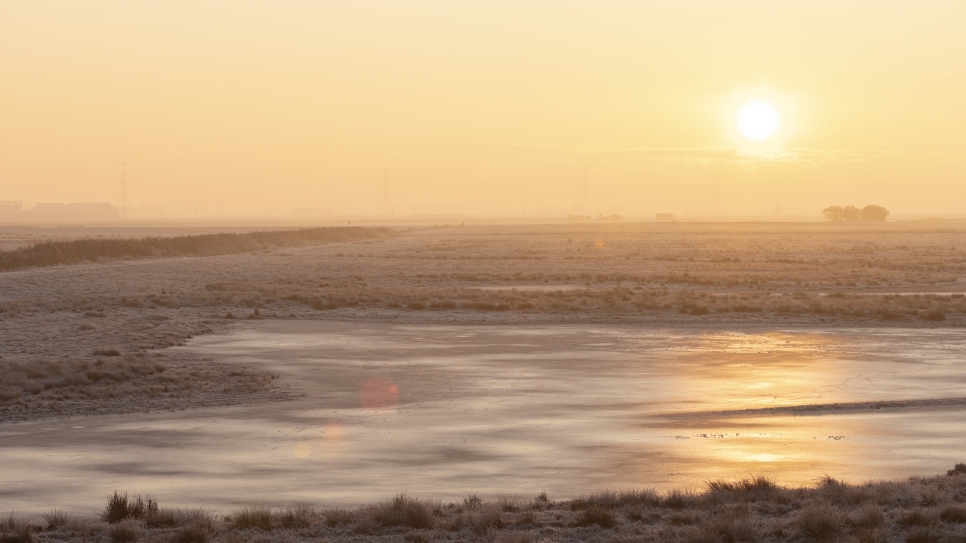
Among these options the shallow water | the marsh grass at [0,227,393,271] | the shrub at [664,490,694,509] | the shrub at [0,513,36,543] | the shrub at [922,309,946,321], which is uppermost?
the marsh grass at [0,227,393,271]

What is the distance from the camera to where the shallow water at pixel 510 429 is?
1384 cm

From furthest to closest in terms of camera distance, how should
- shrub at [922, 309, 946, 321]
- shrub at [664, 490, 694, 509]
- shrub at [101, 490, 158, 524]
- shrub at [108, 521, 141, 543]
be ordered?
shrub at [922, 309, 946, 321] < shrub at [664, 490, 694, 509] < shrub at [101, 490, 158, 524] < shrub at [108, 521, 141, 543]

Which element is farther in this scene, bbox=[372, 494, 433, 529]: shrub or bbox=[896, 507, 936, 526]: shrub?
bbox=[372, 494, 433, 529]: shrub

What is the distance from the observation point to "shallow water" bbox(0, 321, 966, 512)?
45.4ft

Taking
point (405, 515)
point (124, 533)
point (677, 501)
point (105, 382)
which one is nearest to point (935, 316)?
point (677, 501)

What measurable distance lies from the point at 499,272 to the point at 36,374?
4619 cm

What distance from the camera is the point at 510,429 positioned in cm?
1773

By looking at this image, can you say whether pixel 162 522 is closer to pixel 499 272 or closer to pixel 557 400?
pixel 557 400

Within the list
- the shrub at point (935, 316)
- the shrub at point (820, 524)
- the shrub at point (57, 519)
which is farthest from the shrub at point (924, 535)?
the shrub at point (935, 316)

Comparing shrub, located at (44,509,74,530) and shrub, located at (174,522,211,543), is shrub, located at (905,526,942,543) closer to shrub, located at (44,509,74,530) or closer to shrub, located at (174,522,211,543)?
shrub, located at (174,522,211,543)

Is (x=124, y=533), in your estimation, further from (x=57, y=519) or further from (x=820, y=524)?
(x=820, y=524)

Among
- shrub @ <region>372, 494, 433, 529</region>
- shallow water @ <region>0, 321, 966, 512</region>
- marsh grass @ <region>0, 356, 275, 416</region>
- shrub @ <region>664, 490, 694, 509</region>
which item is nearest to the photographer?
shrub @ <region>372, 494, 433, 529</region>

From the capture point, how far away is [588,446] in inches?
639

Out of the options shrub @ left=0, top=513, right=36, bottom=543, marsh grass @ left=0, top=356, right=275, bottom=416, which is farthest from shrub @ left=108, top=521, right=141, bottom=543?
marsh grass @ left=0, top=356, right=275, bottom=416
